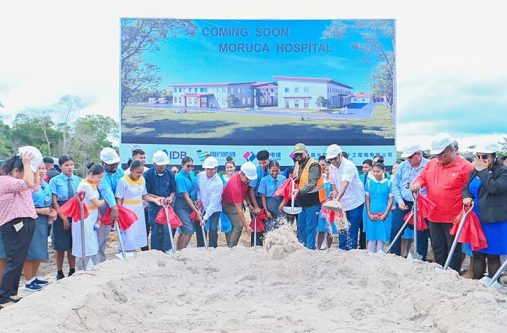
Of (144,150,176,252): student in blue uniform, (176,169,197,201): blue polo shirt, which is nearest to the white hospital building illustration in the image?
(176,169,197,201): blue polo shirt

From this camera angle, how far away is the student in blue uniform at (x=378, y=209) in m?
7.34

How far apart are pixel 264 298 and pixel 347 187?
8.23 feet

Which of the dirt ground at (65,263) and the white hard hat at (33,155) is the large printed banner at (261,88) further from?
the white hard hat at (33,155)

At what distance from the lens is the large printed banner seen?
1342 centimetres

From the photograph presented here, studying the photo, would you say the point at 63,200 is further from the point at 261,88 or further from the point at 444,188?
the point at 261,88

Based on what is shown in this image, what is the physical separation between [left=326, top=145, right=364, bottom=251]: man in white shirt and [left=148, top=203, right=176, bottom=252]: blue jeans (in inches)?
92.1

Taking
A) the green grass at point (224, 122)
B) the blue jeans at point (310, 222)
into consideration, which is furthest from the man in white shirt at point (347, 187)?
the green grass at point (224, 122)

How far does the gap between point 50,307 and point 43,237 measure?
2655 millimetres

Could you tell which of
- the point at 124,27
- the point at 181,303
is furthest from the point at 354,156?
the point at 181,303

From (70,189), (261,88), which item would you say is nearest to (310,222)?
(70,189)

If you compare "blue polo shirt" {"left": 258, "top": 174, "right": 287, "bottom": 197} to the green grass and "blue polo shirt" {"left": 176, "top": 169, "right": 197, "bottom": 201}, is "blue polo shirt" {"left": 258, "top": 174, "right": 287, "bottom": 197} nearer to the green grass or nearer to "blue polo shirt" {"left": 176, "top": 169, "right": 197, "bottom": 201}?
"blue polo shirt" {"left": 176, "top": 169, "right": 197, "bottom": 201}

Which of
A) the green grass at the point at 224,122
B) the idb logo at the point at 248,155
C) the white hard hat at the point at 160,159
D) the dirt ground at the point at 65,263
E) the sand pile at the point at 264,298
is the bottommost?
the dirt ground at the point at 65,263

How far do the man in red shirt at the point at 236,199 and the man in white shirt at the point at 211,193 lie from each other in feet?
0.38

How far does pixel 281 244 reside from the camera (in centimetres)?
619
